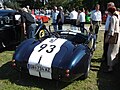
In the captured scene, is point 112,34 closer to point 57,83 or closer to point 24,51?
point 57,83

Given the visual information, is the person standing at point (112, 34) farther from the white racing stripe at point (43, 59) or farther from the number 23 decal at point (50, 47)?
the number 23 decal at point (50, 47)

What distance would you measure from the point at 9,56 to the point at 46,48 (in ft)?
9.61

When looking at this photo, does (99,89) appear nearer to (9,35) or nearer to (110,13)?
(110,13)

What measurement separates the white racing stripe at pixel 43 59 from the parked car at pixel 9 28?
9.96 ft

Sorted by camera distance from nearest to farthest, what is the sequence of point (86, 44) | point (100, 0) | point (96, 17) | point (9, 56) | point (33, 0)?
point (86, 44) → point (9, 56) → point (96, 17) → point (100, 0) → point (33, 0)

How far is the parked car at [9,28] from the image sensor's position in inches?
344

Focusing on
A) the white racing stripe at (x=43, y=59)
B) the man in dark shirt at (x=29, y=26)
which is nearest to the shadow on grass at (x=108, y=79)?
the white racing stripe at (x=43, y=59)

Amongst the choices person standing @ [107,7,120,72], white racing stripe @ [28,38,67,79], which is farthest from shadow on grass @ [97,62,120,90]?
white racing stripe @ [28,38,67,79]

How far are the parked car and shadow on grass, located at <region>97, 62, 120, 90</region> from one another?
3461mm

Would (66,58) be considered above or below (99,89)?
above

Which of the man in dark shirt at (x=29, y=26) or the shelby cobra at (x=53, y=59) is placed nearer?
the shelby cobra at (x=53, y=59)

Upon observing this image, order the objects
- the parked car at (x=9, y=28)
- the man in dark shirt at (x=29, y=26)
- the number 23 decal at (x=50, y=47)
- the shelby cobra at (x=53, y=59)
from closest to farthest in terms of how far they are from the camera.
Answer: the shelby cobra at (x=53, y=59)
the number 23 decal at (x=50, y=47)
the parked car at (x=9, y=28)
the man in dark shirt at (x=29, y=26)

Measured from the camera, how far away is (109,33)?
6586mm

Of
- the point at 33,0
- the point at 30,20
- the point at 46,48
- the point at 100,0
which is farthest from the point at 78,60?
the point at 33,0
